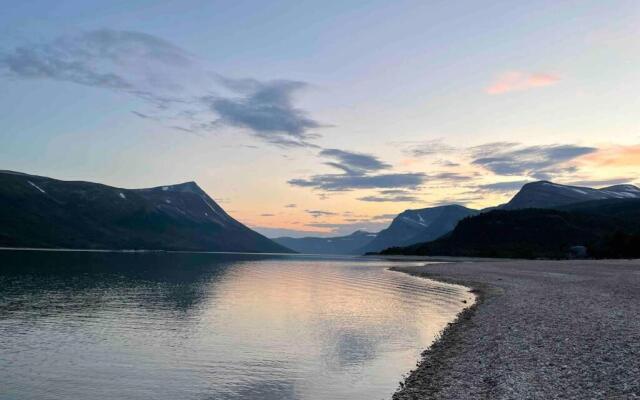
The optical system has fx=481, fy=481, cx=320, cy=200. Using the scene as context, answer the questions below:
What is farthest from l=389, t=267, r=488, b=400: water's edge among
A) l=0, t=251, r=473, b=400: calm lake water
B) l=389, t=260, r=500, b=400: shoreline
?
l=0, t=251, r=473, b=400: calm lake water

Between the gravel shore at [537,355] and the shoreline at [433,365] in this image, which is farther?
the shoreline at [433,365]

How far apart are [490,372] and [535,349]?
18.5ft

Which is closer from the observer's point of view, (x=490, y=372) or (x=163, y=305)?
(x=490, y=372)

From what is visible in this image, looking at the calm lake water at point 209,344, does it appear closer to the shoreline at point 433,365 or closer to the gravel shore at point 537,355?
the shoreline at point 433,365

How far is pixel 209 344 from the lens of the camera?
1405 inches

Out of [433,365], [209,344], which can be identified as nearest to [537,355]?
[433,365]

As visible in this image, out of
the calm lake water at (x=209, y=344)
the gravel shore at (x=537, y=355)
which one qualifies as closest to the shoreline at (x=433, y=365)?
the gravel shore at (x=537, y=355)

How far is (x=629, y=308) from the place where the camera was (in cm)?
4128

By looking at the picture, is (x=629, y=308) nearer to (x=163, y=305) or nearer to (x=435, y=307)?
(x=435, y=307)

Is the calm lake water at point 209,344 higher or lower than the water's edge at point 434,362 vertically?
lower

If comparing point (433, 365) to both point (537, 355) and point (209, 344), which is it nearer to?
point (537, 355)

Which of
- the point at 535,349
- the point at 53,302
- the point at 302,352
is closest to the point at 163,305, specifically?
the point at 53,302

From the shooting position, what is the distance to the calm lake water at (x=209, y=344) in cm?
2486

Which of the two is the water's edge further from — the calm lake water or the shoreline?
the calm lake water
